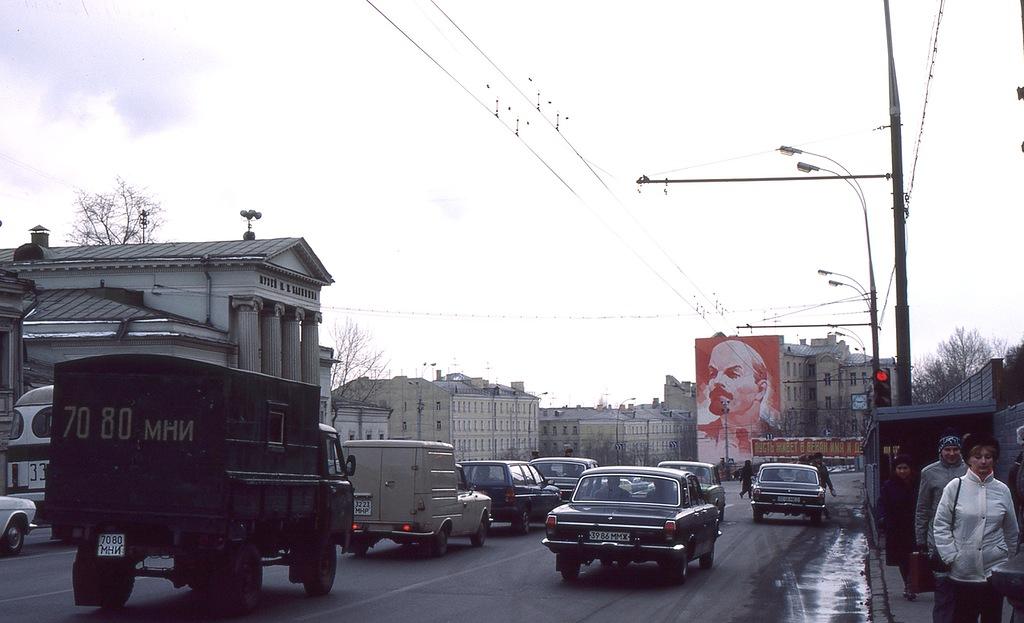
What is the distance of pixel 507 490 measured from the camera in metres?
26.4

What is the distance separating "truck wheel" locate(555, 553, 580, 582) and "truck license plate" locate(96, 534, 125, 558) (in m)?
6.14

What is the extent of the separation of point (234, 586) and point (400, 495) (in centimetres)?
753

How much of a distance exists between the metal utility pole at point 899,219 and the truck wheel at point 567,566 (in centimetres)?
954

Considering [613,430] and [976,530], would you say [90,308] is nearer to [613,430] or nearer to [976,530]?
[976,530]

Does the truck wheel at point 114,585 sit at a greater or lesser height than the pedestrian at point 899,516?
lesser

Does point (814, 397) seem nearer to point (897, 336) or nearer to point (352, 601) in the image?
point (897, 336)

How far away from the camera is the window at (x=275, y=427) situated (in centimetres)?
1345

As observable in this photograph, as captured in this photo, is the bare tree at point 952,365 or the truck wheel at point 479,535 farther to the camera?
the bare tree at point 952,365

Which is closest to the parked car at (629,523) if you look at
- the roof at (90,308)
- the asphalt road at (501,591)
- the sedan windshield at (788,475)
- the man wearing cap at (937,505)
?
the asphalt road at (501,591)

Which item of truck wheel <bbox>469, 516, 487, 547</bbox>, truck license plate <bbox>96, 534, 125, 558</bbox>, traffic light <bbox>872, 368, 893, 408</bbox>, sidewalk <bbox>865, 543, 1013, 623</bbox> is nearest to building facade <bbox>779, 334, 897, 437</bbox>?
traffic light <bbox>872, 368, 893, 408</bbox>

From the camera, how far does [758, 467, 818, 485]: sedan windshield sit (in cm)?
3275

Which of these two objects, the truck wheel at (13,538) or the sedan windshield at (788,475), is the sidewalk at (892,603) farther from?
the sedan windshield at (788,475)

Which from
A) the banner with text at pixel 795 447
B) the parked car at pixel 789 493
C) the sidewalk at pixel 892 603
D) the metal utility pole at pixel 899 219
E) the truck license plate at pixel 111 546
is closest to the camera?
the truck license plate at pixel 111 546

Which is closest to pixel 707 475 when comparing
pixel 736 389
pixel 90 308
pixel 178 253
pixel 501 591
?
pixel 501 591
